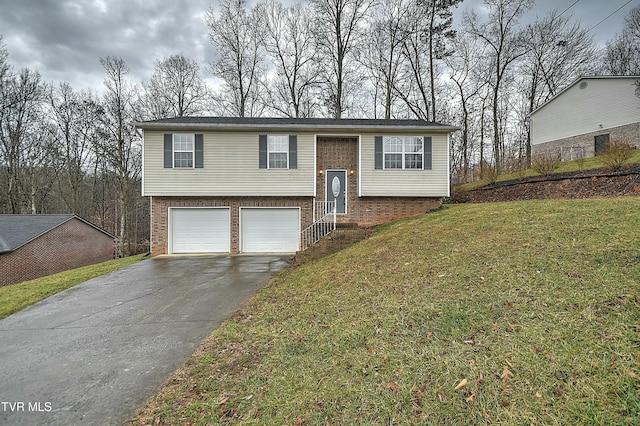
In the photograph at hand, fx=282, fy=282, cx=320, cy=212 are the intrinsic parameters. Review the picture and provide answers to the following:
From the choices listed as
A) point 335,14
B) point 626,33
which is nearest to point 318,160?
point 335,14

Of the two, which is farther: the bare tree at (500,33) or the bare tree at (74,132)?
the bare tree at (74,132)

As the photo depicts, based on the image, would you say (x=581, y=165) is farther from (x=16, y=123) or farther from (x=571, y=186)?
(x=16, y=123)

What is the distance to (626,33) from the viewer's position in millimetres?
20172

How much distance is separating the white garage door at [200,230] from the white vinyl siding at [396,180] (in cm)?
571

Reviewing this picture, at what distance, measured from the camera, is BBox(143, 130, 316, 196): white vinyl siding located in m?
10.8

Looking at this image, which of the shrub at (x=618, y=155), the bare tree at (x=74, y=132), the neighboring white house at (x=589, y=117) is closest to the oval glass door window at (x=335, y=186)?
the shrub at (x=618, y=155)

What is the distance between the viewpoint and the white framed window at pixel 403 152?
1115 centimetres

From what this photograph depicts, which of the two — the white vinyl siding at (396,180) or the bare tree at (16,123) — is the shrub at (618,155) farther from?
the bare tree at (16,123)

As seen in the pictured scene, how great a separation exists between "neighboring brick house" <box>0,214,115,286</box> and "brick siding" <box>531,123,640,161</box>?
31.4m

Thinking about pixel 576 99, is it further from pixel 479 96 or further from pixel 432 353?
pixel 432 353

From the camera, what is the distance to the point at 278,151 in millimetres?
11023

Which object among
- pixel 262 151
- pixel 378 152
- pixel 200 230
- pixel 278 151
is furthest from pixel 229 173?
pixel 378 152

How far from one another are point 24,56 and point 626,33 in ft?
138

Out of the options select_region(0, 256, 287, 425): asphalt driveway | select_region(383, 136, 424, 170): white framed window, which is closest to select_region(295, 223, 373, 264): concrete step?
select_region(0, 256, 287, 425): asphalt driveway
